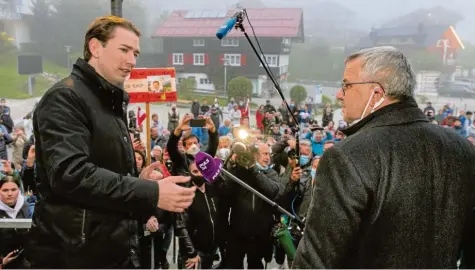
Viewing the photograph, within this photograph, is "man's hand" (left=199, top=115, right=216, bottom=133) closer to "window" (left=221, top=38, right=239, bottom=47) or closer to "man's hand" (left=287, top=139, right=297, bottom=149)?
"man's hand" (left=287, top=139, right=297, bottom=149)

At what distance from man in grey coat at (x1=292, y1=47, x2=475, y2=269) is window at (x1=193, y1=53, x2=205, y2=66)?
53.3m

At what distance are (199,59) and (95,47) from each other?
53.5 metres

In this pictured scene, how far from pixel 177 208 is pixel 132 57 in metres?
0.79

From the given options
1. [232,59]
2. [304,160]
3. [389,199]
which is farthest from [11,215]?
[232,59]

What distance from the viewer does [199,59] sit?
179 feet

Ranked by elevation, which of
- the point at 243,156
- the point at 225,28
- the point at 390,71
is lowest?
the point at 243,156

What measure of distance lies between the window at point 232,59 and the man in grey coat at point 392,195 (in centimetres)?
5219

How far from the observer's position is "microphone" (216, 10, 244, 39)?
3.58 metres

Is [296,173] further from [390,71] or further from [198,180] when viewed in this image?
[390,71]

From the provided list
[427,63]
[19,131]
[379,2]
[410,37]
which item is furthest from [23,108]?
[379,2]

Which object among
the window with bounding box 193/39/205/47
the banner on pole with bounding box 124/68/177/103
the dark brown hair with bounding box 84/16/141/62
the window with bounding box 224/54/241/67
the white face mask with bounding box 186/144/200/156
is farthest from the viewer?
the window with bounding box 193/39/205/47

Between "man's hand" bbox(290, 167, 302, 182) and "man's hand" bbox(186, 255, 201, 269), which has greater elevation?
"man's hand" bbox(290, 167, 302, 182)

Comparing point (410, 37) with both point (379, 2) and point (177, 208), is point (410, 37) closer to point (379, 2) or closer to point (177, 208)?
point (379, 2)

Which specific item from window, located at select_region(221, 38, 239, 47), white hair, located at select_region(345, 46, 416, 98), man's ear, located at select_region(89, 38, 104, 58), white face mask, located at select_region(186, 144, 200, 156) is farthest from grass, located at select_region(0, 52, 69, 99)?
white hair, located at select_region(345, 46, 416, 98)
